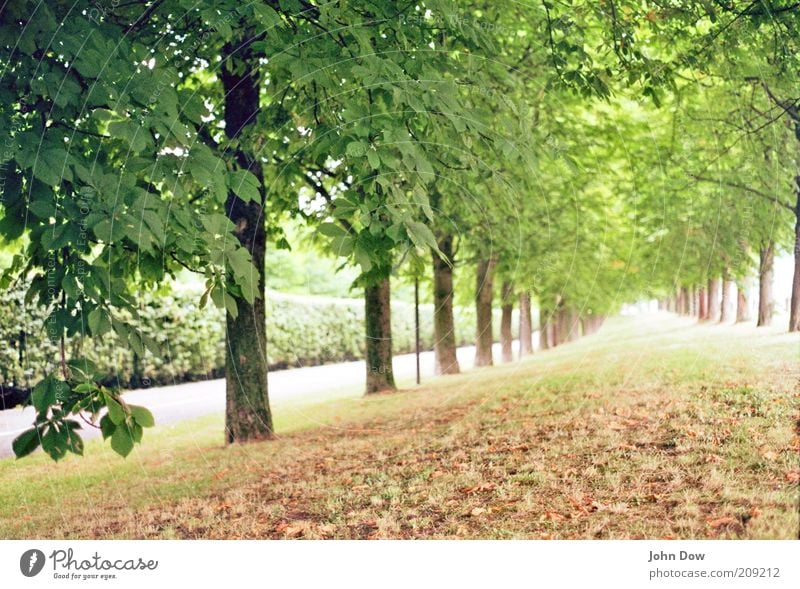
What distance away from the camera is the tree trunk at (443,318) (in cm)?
1214

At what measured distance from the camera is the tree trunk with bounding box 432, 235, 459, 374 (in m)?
12.1

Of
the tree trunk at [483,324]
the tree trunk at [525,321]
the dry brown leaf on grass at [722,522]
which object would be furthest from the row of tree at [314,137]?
the tree trunk at [525,321]

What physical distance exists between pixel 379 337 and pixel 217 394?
2.90 metres

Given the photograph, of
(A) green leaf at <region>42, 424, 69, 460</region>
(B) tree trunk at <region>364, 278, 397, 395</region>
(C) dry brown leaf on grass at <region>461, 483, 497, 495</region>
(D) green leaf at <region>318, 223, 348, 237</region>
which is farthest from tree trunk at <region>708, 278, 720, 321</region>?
(A) green leaf at <region>42, 424, 69, 460</region>

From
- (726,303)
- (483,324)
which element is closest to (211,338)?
(483,324)

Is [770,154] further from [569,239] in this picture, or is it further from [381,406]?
[569,239]

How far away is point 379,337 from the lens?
33.0 ft

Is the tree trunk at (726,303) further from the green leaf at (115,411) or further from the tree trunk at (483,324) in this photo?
the green leaf at (115,411)

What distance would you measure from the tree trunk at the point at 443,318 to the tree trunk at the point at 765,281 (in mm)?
5319

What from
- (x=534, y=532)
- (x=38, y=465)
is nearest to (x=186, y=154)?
(x=534, y=532)

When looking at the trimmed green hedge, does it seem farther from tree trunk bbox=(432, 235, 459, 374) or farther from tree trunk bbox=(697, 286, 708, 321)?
tree trunk bbox=(697, 286, 708, 321)

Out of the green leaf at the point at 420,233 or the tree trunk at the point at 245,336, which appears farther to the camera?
the tree trunk at the point at 245,336

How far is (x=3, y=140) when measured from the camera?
13.6 feet

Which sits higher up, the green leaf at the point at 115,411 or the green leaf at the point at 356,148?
the green leaf at the point at 356,148
